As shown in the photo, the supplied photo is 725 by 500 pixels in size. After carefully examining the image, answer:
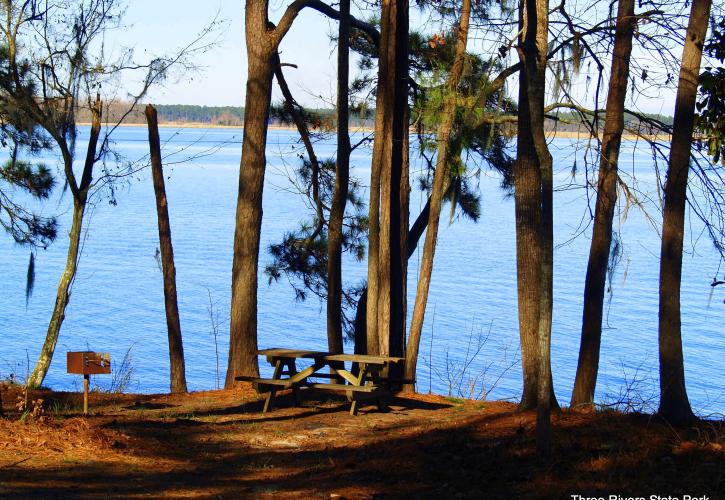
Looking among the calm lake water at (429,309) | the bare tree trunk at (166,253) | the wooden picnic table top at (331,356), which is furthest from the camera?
the calm lake water at (429,309)

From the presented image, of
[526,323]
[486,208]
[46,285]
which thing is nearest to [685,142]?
[526,323]

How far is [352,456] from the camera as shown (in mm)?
6984

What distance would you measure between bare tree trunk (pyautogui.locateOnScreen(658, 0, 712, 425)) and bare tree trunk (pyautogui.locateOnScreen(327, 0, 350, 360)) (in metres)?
6.70

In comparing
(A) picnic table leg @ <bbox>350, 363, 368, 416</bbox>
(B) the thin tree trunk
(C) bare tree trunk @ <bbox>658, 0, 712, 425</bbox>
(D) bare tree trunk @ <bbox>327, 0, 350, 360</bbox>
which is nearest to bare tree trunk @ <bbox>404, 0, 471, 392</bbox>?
(D) bare tree trunk @ <bbox>327, 0, 350, 360</bbox>

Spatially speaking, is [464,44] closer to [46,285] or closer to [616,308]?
[616,308]

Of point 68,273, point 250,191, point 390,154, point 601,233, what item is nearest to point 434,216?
point 390,154

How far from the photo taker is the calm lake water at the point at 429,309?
18547 mm

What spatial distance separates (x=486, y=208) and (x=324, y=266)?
1433 inches

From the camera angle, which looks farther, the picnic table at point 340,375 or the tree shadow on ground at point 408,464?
the picnic table at point 340,375

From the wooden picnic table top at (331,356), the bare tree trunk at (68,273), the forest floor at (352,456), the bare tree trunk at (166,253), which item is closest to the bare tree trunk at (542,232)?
the forest floor at (352,456)

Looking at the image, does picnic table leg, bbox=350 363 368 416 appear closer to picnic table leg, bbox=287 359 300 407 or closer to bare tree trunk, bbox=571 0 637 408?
picnic table leg, bbox=287 359 300 407

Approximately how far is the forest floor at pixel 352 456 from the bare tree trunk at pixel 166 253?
13.7 feet

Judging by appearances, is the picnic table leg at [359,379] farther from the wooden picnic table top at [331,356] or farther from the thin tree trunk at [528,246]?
the thin tree trunk at [528,246]

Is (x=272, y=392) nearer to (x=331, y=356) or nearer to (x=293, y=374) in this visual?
(x=293, y=374)
